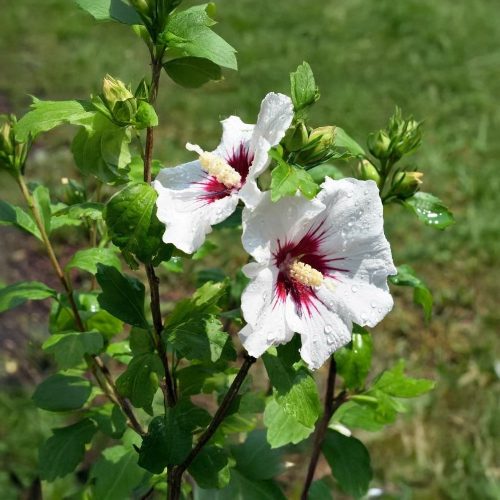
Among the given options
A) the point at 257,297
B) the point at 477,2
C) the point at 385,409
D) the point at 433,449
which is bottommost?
the point at 433,449

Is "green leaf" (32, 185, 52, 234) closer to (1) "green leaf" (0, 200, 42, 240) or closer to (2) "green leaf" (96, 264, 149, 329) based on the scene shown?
(1) "green leaf" (0, 200, 42, 240)

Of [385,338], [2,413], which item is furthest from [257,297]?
[385,338]

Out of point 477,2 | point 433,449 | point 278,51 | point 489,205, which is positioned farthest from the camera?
point 477,2

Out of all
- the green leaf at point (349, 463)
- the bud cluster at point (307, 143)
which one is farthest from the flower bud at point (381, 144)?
the green leaf at point (349, 463)

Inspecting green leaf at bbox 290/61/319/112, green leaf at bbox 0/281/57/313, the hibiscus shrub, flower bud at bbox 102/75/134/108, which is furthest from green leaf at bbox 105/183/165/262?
green leaf at bbox 0/281/57/313

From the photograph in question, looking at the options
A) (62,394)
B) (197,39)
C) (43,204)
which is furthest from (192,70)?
(62,394)

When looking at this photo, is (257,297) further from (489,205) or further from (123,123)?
(489,205)
